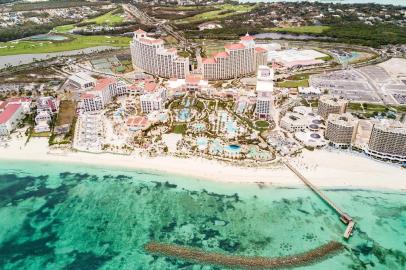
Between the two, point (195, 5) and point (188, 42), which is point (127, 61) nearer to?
point (188, 42)

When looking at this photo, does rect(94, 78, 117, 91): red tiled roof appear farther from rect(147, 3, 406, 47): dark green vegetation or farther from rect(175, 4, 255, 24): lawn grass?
rect(175, 4, 255, 24): lawn grass

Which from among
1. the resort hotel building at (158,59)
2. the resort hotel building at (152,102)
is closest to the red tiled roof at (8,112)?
the resort hotel building at (152,102)

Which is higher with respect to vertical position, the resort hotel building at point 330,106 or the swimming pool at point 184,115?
the resort hotel building at point 330,106

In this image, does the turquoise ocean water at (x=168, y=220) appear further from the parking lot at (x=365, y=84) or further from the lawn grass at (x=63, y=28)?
the lawn grass at (x=63, y=28)

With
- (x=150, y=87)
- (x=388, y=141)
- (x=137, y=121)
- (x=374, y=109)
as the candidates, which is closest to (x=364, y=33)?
(x=374, y=109)

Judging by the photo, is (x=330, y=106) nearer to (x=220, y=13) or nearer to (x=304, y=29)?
(x=304, y=29)

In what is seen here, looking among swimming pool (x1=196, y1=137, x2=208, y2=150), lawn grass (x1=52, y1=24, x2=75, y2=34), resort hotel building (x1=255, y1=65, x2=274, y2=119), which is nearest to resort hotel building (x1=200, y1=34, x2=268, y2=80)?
resort hotel building (x1=255, y1=65, x2=274, y2=119)
